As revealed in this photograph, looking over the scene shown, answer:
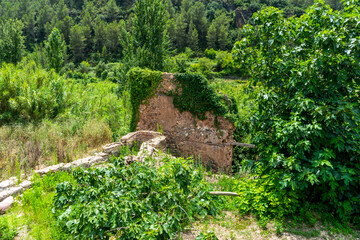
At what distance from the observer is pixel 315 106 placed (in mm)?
3898

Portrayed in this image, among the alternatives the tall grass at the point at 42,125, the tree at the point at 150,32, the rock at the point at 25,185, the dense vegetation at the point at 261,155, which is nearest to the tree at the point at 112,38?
the tree at the point at 150,32

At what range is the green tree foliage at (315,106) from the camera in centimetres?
381

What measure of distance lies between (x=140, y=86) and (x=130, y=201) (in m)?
6.92

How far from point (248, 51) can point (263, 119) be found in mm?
1671

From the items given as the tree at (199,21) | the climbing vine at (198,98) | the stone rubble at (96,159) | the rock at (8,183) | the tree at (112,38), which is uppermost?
the tree at (199,21)

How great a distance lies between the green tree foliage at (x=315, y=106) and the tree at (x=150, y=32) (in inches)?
424

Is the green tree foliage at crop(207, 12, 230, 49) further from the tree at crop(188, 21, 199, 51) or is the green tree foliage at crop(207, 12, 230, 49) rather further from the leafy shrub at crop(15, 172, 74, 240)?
the leafy shrub at crop(15, 172, 74, 240)

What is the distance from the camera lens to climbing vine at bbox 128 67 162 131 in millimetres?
9266

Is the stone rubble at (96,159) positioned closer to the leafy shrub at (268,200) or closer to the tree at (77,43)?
the leafy shrub at (268,200)

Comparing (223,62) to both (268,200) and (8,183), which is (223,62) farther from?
(8,183)

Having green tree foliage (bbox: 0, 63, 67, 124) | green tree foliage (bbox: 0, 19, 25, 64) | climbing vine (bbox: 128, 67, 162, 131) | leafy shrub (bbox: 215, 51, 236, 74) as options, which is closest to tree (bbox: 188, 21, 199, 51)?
leafy shrub (bbox: 215, 51, 236, 74)

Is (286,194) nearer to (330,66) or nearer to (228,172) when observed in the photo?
(330,66)

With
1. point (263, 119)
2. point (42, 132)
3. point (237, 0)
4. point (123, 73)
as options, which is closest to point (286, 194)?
point (263, 119)

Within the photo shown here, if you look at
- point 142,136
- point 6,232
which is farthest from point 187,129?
point 6,232
